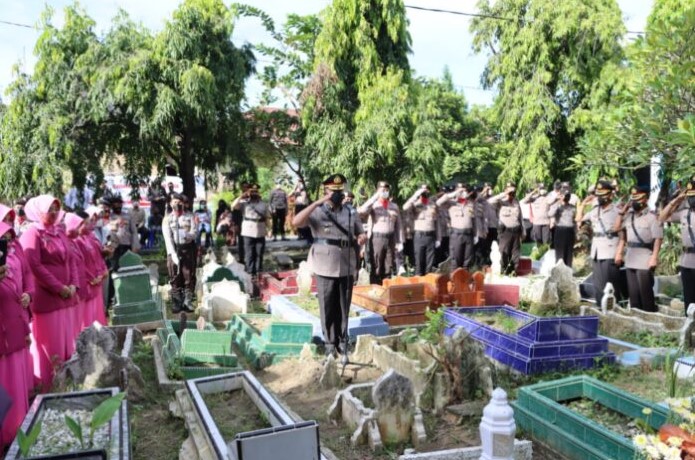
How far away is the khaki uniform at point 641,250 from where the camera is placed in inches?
305

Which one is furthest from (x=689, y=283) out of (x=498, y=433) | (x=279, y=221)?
(x=279, y=221)

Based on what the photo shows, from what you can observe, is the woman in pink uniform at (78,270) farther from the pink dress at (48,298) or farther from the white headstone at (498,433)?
the white headstone at (498,433)

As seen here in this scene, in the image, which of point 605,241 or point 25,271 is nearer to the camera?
point 25,271

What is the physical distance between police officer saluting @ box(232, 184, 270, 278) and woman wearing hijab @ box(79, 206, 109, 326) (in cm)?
308

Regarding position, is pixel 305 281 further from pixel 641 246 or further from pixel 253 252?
pixel 641 246

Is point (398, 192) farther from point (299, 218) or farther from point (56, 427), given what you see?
point (56, 427)

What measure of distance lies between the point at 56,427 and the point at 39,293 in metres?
1.90

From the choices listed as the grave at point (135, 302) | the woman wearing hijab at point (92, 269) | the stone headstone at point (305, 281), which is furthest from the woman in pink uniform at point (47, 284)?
the stone headstone at point (305, 281)

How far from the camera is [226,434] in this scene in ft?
14.0

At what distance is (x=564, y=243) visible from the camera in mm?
10758

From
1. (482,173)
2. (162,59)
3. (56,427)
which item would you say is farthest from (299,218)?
(482,173)

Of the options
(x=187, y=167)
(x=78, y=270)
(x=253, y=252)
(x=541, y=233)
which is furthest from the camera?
(x=187, y=167)

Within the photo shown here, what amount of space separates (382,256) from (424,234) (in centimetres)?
80

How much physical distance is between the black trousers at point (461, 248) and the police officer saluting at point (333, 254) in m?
4.43
